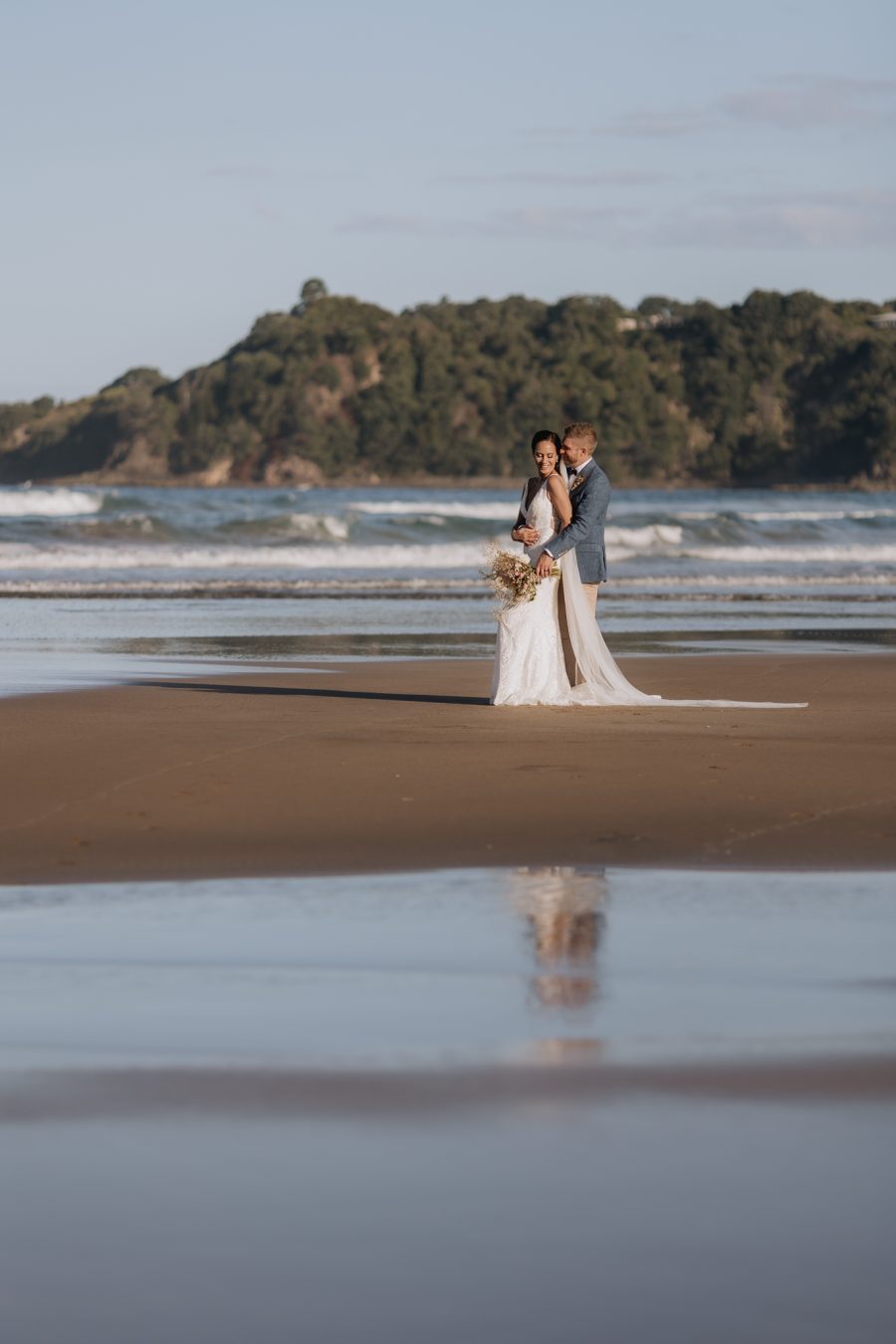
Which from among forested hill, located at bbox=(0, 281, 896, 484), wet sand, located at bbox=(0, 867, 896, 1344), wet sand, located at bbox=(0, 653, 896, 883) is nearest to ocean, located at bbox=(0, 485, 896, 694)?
wet sand, located at bbox=(0, 653, 896, 883)

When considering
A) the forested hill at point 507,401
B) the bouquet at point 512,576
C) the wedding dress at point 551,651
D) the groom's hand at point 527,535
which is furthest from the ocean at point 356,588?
the forested hill at point 507,401

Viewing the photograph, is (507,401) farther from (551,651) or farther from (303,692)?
(551,651)

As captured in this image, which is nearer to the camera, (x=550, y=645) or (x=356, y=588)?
(x=550, y=645)

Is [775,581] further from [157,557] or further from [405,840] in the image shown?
[405,840]

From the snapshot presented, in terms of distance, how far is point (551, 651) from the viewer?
12.0 meters

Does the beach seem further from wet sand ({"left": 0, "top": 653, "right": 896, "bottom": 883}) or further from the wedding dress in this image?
the wedding dress

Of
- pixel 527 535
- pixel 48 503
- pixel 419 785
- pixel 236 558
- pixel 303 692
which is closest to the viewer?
pixel 419 785

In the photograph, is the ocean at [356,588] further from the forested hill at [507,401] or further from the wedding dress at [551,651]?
the forested hill at [507,401]

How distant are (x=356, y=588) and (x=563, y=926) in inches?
907

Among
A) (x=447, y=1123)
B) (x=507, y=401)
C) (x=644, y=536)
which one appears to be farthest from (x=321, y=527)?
(x=507, y=401)

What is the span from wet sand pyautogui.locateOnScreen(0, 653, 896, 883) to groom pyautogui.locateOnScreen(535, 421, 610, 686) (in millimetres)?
818

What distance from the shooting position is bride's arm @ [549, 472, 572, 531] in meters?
11.6

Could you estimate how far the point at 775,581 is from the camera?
30953 mm

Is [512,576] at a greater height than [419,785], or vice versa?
[512,576]
